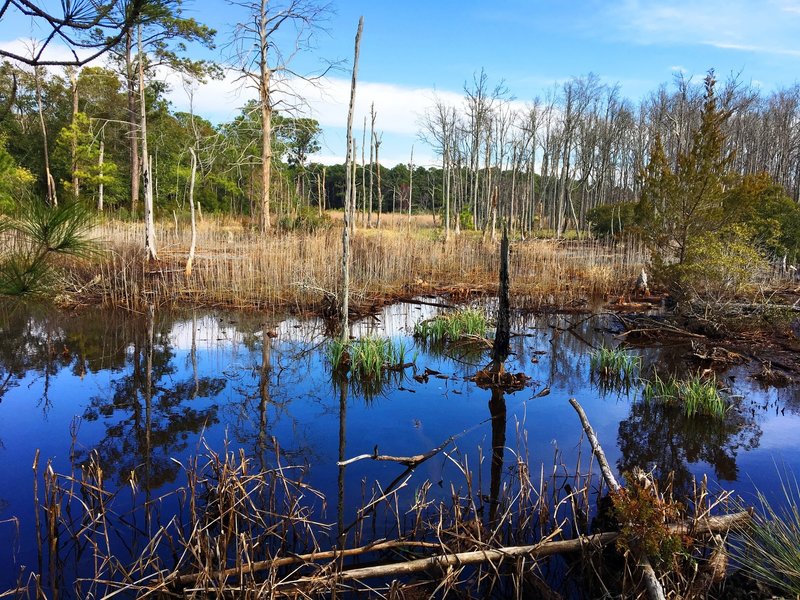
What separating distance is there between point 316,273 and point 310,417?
6.21m

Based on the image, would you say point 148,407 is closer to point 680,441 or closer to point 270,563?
point 270,563

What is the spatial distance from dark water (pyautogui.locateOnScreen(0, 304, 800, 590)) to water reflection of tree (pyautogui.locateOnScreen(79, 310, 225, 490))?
0.07ft

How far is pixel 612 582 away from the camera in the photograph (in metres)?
3.02

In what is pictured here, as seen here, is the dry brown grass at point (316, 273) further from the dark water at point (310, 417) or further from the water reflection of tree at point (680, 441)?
the water reflection of tree at point (680, 441)

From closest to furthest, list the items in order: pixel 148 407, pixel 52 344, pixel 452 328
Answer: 1. pixel 148 407
2. pixel 52 344
3. pixel 452 328

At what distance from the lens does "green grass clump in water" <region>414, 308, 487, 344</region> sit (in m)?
8.77

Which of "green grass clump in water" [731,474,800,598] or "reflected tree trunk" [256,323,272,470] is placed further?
"reflected tree trunk" [256,323,272,470]

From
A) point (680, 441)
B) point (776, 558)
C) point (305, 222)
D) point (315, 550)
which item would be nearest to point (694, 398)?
point (680, 441)

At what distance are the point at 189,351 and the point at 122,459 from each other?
3.69 m

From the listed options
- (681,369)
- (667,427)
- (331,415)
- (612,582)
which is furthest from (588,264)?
(612,582)

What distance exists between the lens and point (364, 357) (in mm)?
6969

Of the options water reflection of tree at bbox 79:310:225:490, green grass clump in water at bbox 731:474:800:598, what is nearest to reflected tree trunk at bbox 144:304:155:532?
water reflection of tree at bbox 79:310:225:490

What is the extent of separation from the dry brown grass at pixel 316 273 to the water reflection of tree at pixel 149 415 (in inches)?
117

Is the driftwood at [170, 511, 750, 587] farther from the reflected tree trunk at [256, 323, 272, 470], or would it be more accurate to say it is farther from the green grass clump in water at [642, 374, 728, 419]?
the green grass clump in water at [642, 374, 728, 419]
